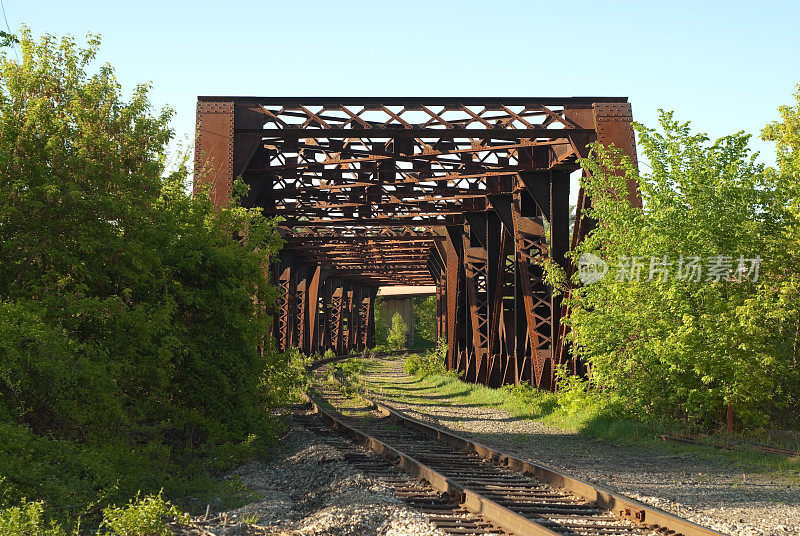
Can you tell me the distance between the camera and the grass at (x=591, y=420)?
34.9 ft

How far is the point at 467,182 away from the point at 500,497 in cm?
1694

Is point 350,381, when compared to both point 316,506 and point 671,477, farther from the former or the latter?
point 316,506

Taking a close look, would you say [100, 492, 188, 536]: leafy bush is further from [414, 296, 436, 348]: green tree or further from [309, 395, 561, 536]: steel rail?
[414, 296, 436, 348]: green tree

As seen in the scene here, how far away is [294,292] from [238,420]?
28.1 metres

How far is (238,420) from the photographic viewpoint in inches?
492

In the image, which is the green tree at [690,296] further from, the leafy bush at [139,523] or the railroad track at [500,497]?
the leafy bush at [139,523]

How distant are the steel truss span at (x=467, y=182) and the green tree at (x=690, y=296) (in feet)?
4.52

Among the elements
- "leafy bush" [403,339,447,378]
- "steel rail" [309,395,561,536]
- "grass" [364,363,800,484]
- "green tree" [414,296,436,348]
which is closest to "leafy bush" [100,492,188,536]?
"steel rail" [309,395,561,536]

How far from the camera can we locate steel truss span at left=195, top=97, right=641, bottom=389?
16750 millimetres

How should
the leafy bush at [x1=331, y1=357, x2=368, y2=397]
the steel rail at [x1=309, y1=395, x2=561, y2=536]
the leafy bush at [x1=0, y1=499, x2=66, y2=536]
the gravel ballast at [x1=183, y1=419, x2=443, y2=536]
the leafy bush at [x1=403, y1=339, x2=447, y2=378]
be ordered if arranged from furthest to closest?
the leafy bush at [x1=403, y1=339, x2=447, y2=378] < the leafy bush at [x1=331, y1=357, x2=368, y2=397] < the gravel ballast at [x1=183, y1=419, x2=443, y2=536] < the steel rail at [x1=309, y1=395, x2=561, y2=536] < the leafy bush at [x1=0, y1=499, x2=66, y2=536]

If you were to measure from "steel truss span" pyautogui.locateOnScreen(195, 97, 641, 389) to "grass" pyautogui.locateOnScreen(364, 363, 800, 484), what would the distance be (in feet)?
2.96

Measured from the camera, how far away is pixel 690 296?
43.4ft

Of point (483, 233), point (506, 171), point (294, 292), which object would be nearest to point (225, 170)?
point (506, 171)

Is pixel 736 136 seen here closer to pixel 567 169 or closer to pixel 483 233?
pixel 567 169
